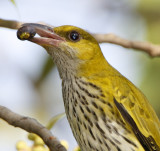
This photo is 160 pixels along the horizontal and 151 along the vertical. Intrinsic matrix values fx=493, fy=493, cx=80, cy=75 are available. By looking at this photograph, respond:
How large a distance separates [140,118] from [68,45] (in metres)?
1.00

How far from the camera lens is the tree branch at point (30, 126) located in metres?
4.38

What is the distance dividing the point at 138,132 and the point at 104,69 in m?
0.79

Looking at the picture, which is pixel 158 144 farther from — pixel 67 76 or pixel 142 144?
pixel 67 76

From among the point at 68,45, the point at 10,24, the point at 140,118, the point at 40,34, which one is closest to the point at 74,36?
the point at 68,45

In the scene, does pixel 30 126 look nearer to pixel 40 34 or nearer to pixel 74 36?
pixel 40 34

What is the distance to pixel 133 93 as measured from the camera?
192 inches

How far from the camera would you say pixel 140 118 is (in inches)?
187

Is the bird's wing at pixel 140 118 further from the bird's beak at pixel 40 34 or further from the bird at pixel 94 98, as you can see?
the bird's beak at pixel 40 34

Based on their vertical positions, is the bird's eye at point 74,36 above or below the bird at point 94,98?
above

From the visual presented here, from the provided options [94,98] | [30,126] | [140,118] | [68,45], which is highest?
[68,45]

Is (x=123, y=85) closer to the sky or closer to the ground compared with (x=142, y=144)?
closer to the sky

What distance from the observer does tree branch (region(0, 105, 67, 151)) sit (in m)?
4.38

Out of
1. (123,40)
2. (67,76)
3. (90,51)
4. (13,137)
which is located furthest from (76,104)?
(13,137)

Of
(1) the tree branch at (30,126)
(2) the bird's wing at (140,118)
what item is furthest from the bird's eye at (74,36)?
(1) the tree branch at (30,126)
